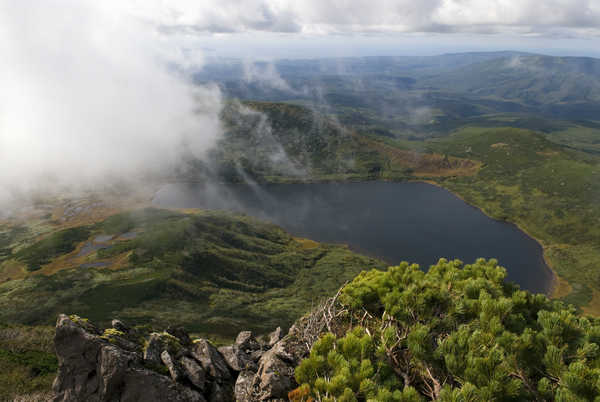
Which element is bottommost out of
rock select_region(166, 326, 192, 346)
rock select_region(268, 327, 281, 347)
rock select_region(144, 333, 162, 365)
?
rock select_region(268, 327, 281, 347)

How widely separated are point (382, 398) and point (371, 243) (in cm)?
13896

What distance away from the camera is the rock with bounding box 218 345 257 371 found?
1658 cm

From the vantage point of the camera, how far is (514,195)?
18988 cm

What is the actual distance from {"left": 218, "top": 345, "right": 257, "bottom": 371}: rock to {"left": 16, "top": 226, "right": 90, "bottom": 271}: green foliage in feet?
398

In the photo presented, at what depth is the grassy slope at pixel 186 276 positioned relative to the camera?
82.6 m

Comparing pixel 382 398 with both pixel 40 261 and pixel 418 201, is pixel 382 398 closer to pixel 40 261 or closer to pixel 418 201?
pixel 40 261

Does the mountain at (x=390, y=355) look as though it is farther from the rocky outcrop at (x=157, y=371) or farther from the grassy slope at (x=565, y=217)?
the grassy slope at (x=565, y=217)

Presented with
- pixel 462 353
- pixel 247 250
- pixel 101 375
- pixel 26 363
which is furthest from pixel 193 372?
pixel 247 250

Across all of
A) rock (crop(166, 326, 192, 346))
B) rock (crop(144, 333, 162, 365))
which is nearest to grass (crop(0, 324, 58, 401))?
rock (crop(166, 326, 192, 346))

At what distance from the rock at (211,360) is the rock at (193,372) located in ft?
1.52

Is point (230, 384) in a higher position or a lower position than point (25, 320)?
higher

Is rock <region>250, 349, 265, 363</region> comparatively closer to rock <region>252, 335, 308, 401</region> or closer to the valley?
rock <region>252, 335, 308, 401</region>

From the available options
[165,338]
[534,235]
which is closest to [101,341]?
[165,338]

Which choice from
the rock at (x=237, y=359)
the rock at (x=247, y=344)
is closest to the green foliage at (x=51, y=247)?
the rock at (x=247, y=344)
